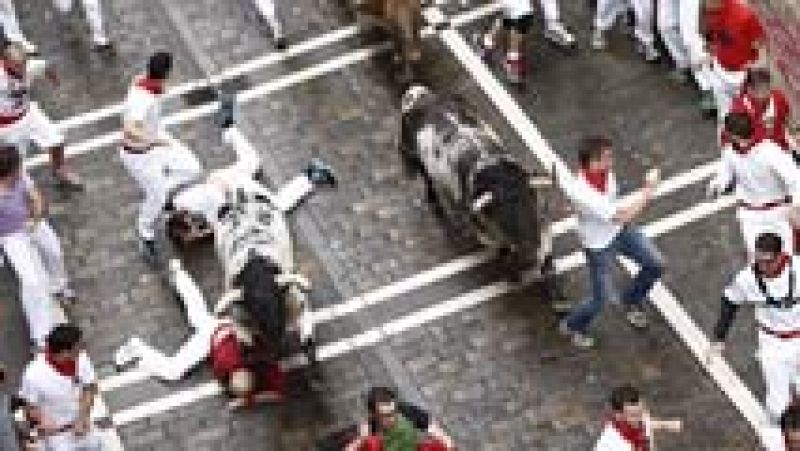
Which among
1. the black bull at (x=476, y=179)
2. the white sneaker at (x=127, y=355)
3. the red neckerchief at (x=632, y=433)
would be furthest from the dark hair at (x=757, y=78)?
the white sneaker at (x=127, y=355)

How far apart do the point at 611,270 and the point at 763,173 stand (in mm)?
1765

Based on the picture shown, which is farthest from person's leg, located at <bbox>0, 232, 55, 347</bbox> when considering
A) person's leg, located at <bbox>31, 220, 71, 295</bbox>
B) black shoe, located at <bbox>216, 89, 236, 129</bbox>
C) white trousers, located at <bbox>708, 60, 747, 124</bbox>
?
white trousers, located at <bbox>708, 60, 747, 124</bbox>

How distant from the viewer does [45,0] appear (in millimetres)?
23031

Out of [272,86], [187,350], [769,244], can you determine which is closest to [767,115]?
[769,244]

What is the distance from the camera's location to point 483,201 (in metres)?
18.3

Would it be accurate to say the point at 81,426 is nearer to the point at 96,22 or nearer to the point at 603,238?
the point at 603,238

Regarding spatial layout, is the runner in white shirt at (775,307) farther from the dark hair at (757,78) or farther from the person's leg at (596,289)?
the dark hair at (757,78)

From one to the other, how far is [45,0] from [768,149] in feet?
31.8

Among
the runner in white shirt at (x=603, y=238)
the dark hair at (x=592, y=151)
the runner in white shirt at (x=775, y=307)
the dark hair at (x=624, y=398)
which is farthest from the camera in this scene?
the runner in white shirt at (x=603, y=238)

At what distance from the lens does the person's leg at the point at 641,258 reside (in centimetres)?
1764

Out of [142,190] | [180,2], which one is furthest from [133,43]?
[142,190]

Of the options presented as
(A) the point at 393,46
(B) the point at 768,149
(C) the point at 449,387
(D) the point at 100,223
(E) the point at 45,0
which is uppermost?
(E) the point at 45,0

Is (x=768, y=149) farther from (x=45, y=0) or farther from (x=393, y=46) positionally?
(x=45, y=0)

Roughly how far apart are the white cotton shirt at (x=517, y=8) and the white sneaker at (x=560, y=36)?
561 millimetres
